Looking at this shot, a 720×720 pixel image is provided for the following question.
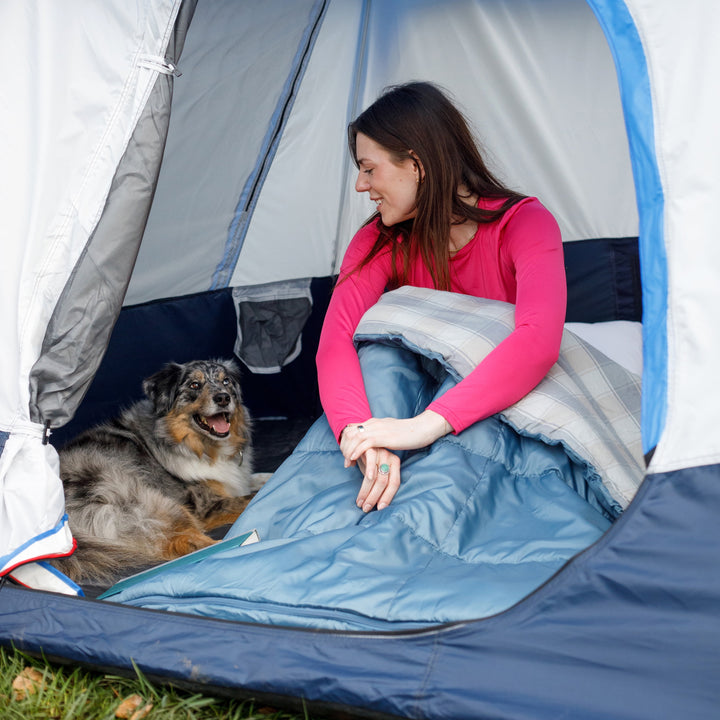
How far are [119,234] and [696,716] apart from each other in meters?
1.59

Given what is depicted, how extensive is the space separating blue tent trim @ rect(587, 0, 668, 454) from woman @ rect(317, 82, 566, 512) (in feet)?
1.54

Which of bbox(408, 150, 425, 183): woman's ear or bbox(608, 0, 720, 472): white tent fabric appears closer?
bbox(608, 0, 720, 472): white tent fabric

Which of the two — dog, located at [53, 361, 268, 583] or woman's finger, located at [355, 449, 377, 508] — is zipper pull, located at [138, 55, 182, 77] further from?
dog, located at [53, 361, 268, 583]

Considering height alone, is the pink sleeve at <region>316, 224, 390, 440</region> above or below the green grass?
above

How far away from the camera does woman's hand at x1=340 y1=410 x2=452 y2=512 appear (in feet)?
6.09

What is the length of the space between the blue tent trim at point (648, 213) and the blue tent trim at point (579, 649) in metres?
0.15

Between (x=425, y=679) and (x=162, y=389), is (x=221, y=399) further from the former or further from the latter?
(x=425, y=679)

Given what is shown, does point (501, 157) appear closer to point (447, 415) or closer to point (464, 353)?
point (464, 353)

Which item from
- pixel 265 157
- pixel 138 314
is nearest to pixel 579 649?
pixel 138 314

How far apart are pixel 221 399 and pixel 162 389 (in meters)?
0.23

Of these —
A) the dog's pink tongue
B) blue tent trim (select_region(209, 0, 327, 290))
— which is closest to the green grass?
the dog's pink tongue

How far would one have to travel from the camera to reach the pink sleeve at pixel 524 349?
1939 millimetres

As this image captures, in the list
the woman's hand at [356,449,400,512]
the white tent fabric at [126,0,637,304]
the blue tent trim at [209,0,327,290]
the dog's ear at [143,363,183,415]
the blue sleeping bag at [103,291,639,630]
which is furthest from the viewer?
the blue tent trim at [209,0,327,290]

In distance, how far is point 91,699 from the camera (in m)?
1.74
